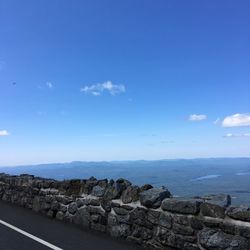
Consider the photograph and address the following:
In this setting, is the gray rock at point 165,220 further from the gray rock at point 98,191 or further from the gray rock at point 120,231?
the gray rock at point 98,191

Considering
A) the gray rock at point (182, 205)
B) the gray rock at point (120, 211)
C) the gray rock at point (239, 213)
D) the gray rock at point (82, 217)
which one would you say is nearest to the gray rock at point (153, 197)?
the gray rock at point (182, 205)

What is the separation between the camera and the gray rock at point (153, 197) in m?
6.57

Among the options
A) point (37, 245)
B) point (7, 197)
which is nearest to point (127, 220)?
point (37, 245)

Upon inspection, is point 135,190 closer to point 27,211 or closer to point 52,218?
point 52,218

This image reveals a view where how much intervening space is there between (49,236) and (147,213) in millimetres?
2016

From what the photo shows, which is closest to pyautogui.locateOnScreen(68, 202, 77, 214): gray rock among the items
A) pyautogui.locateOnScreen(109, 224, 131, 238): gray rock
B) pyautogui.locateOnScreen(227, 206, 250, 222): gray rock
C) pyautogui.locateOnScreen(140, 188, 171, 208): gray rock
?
pyautogui.locateOnScreen(109, 224, 131, 238): gray rock

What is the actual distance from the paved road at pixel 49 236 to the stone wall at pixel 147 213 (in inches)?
11.2

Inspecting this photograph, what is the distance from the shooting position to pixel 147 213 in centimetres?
664

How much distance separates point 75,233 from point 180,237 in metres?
2.42

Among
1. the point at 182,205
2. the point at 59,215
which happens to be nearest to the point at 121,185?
the point at 182,205

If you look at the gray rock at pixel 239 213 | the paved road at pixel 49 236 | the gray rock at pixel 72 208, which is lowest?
the paved road at pixel 49 236

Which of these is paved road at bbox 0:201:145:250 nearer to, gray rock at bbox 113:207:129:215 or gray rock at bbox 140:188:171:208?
gray rock at bbox 113:207:129:215

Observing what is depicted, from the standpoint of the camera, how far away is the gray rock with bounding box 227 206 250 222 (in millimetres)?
5188

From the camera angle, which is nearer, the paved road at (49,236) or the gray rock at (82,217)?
the paved road at (49,236)
